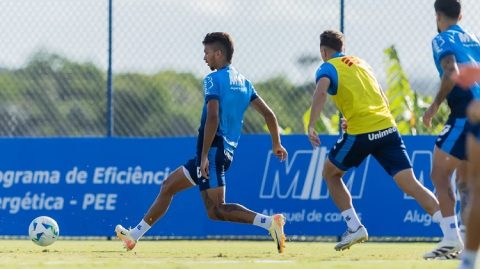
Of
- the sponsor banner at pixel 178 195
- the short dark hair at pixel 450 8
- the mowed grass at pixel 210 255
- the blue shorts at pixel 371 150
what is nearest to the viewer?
the mowed grass at pixel 210 255

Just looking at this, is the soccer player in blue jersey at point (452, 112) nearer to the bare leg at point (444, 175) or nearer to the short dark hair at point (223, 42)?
the bare leg at point (444, 175)

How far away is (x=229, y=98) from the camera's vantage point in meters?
11.1

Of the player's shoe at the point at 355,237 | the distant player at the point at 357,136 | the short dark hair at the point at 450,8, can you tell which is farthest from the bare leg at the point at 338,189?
the short dark hair at the point at 450,8

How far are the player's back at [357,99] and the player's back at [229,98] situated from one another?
2.67 ft

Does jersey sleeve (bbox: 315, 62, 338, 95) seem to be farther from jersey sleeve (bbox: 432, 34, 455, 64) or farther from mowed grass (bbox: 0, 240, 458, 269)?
mowed grass (bbox: 0, 240, 458, 269)

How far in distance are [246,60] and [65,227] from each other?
3223mm

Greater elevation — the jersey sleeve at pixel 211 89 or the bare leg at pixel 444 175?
the jersey sleeve at pixel 211 89

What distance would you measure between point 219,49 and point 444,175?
2.37 metres

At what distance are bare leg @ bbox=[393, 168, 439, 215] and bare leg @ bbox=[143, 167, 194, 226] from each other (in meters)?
1.88

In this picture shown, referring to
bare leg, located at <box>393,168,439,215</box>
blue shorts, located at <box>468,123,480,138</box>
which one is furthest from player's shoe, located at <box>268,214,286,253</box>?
blue shorts, located at <box>468,123,480,138</box>

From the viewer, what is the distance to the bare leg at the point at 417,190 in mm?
10914

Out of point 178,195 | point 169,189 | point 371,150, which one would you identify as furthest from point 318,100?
point 178,195

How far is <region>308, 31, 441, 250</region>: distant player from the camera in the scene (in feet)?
36.3

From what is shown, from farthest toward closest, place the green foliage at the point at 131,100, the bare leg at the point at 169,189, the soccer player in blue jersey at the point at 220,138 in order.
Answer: the green foliage at the point at 131,100
the bare leg at the point at 169,189
the soccer player in blue jersey at the point at 220,138
